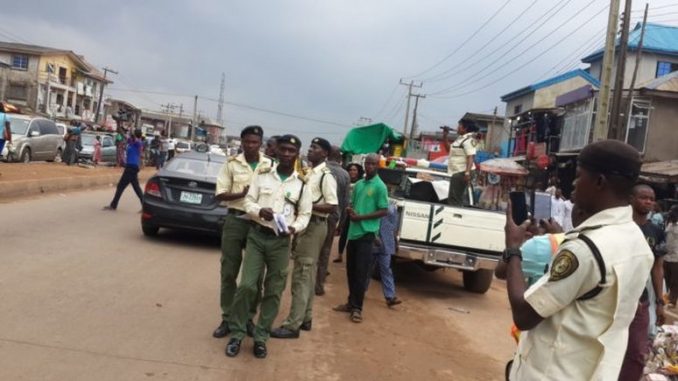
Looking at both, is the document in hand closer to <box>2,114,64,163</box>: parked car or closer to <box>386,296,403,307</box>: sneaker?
<box>386,296,403,307</box>: sneaker

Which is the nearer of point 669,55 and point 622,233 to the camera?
point 622,233

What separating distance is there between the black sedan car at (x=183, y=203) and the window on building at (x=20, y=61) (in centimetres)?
5945

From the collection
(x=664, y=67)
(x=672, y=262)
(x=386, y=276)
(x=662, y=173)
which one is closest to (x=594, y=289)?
(x=386, y=276)

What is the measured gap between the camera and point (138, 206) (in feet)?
50.3

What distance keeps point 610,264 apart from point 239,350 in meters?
3.83

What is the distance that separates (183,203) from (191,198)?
0.15 meters

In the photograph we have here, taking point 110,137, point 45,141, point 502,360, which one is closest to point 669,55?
point 110,137

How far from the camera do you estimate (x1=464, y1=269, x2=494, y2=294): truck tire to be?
938 centimetres

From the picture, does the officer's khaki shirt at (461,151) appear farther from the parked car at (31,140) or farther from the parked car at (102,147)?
the parked car at (102,147)

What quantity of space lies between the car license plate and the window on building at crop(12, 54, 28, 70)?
59.7 metres

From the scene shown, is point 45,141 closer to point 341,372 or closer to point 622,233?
point 341,372

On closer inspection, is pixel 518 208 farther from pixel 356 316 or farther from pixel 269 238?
pixel 356 316

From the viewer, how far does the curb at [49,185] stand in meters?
14.2

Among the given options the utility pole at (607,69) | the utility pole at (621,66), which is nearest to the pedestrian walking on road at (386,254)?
the utility pole at (607,69)
